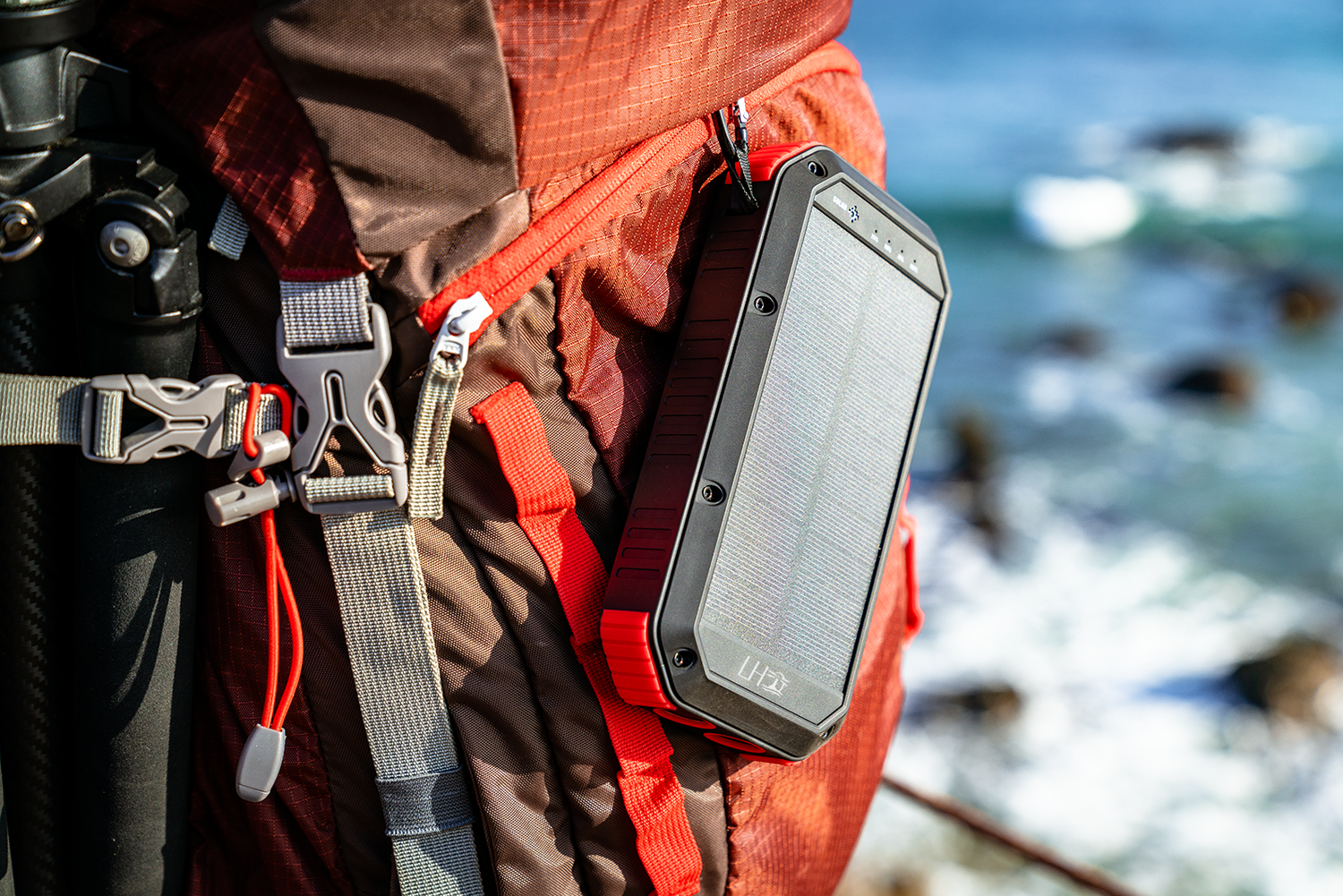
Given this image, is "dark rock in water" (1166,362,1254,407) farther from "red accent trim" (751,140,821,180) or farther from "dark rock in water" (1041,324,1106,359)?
"red accent trim" (751,140,821,180)

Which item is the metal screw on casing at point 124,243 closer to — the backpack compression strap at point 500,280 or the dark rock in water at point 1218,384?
the backpack compression strap at point 500,280

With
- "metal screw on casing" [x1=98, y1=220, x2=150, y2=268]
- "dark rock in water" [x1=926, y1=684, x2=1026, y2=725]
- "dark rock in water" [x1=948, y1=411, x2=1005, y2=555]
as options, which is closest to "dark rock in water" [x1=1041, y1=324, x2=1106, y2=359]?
"dark rock in water" [x1=948, y1=411, x2=1005, y2=555]

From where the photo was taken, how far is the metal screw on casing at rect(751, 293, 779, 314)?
3.19 feet

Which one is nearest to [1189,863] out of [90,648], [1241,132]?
[90,648]

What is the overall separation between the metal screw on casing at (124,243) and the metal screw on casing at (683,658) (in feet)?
1.68

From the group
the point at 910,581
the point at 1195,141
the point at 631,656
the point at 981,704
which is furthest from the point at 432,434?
the point at 1195,141

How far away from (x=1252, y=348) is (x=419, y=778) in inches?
311

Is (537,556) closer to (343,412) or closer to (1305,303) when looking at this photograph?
(343,412)

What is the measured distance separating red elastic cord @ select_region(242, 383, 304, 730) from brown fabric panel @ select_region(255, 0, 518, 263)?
0.15 m

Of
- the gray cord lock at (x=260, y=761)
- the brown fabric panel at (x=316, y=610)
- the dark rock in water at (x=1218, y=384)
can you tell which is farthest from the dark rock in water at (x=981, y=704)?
the gray cord lock at (x=260, y=761)

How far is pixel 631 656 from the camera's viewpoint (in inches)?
35.8

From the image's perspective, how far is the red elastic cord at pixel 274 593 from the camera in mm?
861

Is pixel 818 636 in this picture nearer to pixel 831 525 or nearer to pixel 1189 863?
pixel 831 525

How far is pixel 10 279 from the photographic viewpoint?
0.84 m
